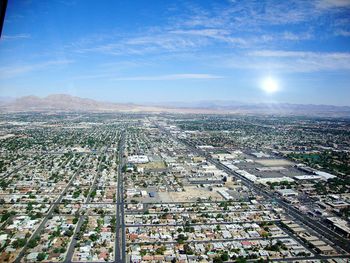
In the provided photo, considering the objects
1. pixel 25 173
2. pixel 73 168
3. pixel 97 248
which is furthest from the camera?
pixel 73 168

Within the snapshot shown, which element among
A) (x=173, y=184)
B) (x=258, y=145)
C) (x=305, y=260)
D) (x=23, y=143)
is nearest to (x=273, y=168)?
(x=173, y=184)

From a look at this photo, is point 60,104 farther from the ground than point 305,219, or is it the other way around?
point 60,104

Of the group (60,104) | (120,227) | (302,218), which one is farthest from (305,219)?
(60,104)

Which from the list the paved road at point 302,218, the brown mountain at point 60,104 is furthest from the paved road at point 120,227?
the brown mountain at point 60,104

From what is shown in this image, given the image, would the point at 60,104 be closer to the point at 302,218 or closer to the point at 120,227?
the point at 120,227

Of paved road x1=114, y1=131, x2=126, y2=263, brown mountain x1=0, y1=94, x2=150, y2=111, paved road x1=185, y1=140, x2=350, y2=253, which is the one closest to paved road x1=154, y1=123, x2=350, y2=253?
paved road x1=185, y1=140, x2=350, y2=253

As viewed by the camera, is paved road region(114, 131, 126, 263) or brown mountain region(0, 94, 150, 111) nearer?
paved road region(114, 131, 126, 263)

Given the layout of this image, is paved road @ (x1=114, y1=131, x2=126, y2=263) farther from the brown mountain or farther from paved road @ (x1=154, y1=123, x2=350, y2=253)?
the brown mountain

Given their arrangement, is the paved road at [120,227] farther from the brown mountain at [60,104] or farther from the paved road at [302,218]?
the brown mountain at [60,104]

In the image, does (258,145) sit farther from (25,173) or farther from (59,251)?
(59,251)

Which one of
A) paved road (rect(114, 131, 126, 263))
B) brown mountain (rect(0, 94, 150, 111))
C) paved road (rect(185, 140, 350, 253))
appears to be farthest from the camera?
brown mountain (rect(0, 94, 150, 111))

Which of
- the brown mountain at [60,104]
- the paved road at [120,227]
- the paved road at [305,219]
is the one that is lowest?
Answer: the paved road at [120,227]
